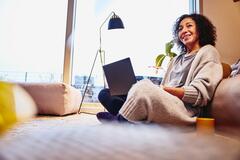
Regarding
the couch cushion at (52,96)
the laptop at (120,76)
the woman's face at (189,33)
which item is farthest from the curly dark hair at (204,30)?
the couch cushion at (52,96)

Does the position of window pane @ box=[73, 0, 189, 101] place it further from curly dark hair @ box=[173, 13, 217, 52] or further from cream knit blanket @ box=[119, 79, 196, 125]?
cream knit blanket @ box=[119, 79, 196, 125]

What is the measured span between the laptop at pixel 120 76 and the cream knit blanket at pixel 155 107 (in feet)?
1.47

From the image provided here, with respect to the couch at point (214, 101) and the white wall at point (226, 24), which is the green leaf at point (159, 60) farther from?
the couch at point (214, 101)

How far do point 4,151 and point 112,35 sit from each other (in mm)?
2886

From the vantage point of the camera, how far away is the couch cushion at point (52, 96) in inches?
94.7

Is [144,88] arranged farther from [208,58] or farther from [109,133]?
[109,133]

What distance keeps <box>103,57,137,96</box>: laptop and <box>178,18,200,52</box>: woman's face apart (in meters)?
0.41

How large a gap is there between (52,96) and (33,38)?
44.9 inches

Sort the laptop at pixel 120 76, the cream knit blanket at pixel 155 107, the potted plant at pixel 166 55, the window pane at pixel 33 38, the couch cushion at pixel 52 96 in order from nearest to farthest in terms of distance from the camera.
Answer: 1. the cream knit blanket at pixel 155 107
2. the laptop at pixel 120 76
3. the couch cushion at pixel 52 96
4. the potted plant at pixel 166 55
5. the window pane at pixel 33 38

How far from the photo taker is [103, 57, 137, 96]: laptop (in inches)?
58.2

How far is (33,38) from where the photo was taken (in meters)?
3.13

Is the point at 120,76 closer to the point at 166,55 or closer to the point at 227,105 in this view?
the point at 227,105

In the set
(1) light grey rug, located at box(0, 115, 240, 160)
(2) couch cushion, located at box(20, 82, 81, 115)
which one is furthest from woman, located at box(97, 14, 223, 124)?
(2) couch cushion, located at box(20, 82, 81, 115)

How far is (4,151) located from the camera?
33 centimetres
